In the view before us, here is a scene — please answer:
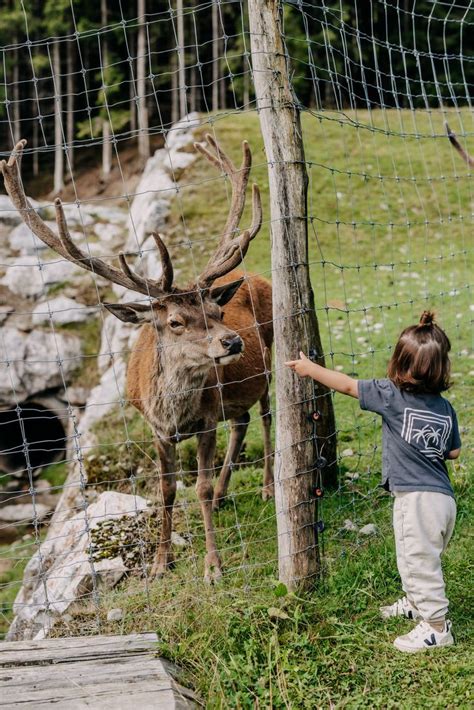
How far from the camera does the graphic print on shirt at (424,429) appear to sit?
13.0 ft

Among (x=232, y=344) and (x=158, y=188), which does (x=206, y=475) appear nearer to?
(x=232, y=344)

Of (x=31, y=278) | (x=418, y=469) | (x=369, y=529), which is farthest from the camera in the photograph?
(x=31, y=278)

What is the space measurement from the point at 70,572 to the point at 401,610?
2.73 m

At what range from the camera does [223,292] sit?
5.80 metres

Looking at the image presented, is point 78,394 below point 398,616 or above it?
above

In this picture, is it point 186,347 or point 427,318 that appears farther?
point 186,347

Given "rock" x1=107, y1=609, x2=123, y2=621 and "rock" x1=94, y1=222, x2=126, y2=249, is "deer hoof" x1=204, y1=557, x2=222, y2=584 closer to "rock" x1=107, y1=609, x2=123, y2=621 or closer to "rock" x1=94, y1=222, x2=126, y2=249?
"rock" x1=107, y1=609, x2=123, y2=621

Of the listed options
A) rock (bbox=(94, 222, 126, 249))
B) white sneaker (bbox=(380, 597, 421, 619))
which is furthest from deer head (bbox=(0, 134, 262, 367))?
rock (bbox=(94, 222, 126, 249))

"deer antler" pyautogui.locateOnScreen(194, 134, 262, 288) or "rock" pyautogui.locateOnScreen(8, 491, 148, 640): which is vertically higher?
"deer antler" pyautogui.locateOnScreen(194, 134, 262, 288)

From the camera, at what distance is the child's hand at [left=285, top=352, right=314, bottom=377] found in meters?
4.06

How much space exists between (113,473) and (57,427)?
777 cm

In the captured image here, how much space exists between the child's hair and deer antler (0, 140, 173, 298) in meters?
1.57

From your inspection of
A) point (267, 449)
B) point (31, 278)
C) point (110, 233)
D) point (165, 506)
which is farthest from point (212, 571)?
point (110, 233)

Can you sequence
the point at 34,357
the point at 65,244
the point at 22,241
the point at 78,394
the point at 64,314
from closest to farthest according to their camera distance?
1. the point at 65,244
2. the point at 78,394
3. the point at 34,357
4. the point at 64,314
5. the point at 22,241
